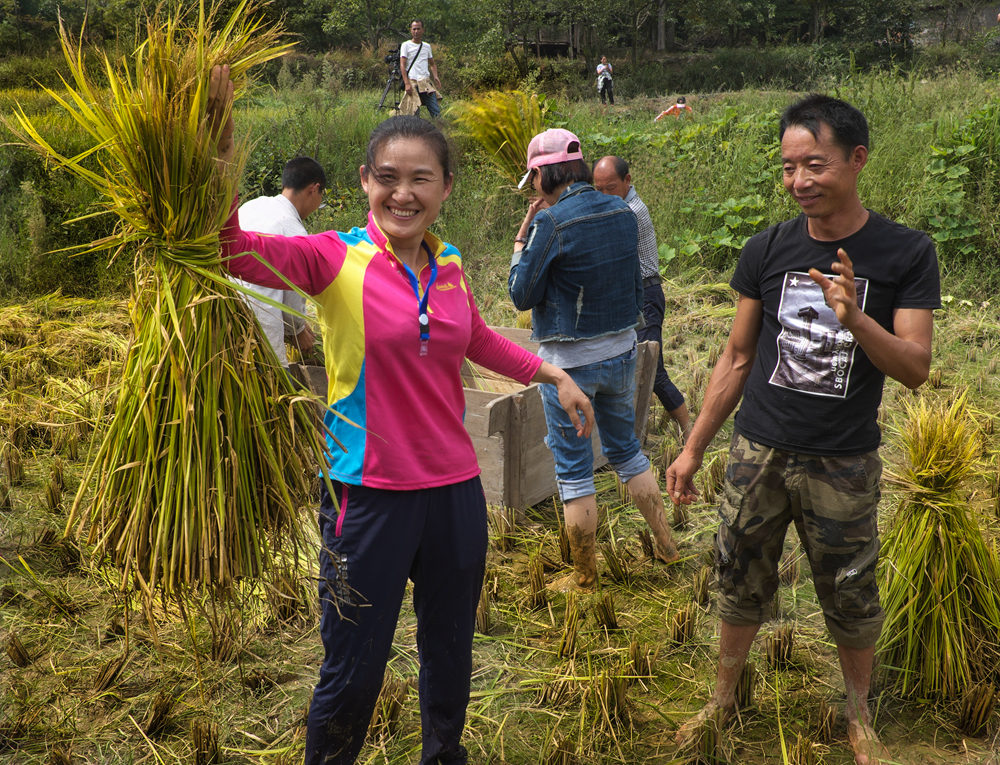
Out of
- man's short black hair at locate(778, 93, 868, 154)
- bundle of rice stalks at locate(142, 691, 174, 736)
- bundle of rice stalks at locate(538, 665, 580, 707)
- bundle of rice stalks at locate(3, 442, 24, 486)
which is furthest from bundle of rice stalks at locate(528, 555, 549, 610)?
bundle of rice stalks at locate(3, 442, 24, 486)

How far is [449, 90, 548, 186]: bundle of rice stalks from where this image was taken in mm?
7098

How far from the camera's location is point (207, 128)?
168 cm

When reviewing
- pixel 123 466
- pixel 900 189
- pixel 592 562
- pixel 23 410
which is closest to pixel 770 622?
pixel 592 562

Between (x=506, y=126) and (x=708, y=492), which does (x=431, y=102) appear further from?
(x=708, y=492)

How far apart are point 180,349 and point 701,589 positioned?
8.36 ft

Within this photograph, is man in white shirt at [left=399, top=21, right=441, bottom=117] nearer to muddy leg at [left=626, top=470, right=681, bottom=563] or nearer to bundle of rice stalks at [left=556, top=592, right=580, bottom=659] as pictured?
muddy leg at [left=626, top=470, right=681, bottom=563]

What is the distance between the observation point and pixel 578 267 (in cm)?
332

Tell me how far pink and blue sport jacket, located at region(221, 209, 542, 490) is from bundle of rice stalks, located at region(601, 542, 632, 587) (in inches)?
70.9

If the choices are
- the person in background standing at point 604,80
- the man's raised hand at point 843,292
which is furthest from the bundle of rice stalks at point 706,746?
the person in background standing at point 604,80

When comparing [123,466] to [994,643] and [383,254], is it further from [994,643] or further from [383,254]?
[994,643]

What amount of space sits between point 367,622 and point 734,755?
4.77ft

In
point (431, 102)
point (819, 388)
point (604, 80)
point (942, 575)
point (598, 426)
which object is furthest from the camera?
point (604, 80)

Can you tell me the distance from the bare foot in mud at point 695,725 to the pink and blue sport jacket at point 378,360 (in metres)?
1.27

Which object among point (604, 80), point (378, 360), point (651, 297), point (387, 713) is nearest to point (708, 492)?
point (651, 297)
